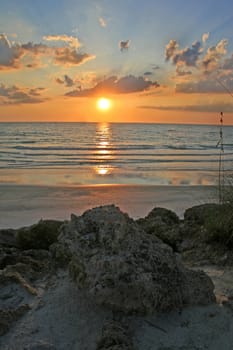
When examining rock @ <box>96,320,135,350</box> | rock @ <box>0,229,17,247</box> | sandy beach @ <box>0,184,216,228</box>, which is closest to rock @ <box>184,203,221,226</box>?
sandy beach @ <box>0,184,216,228</box>

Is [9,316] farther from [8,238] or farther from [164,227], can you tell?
[164,227]

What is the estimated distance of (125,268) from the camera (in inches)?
122

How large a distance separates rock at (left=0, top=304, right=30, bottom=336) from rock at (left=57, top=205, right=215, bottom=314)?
0.48 meters

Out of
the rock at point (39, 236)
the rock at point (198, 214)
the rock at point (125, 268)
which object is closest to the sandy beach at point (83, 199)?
the rock at point (198, 214)

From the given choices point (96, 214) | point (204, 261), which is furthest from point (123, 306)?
point (204, 261)

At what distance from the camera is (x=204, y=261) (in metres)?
4.88

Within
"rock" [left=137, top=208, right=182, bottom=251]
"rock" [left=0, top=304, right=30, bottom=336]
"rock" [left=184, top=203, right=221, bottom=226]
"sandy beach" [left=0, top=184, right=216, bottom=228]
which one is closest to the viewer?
"rock" [left=0, top=304, right=30, bottom=336]

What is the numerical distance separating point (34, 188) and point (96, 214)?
→ 10.0m

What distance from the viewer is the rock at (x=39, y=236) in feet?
18.1

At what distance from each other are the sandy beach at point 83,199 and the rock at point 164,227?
1.99 m

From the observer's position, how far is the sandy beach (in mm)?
9445

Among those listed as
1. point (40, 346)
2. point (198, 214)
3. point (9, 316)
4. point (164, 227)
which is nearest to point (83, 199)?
point (198, 214)

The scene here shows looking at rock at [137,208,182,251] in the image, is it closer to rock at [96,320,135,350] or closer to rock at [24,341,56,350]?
rock at [96,320,135,350]

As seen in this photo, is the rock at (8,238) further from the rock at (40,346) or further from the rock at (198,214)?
the rock at (40,346)
